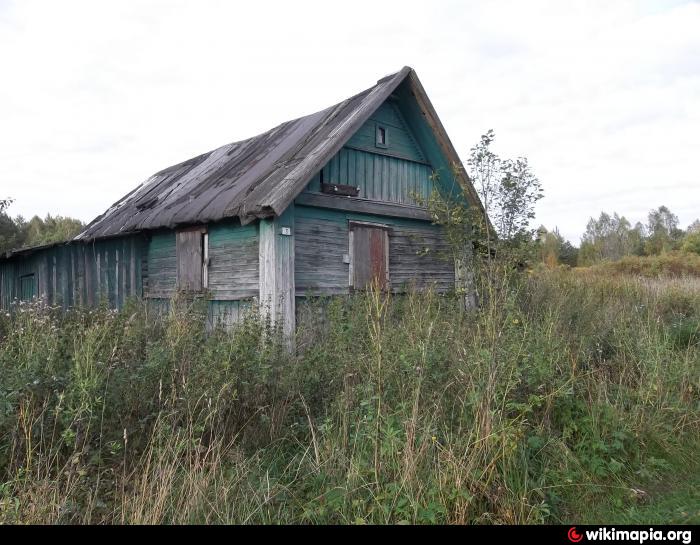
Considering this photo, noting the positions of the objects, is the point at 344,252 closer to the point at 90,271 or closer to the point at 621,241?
the point at 90,271

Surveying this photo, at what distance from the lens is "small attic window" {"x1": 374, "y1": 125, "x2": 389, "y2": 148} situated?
10.0m

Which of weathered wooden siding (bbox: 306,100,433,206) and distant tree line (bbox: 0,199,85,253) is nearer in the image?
weathered wooden siding (bbox: 306,100,433,206)

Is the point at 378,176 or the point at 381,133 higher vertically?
the point at 381,133

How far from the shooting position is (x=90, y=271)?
11781 mm

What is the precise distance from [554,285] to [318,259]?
572 centimetres

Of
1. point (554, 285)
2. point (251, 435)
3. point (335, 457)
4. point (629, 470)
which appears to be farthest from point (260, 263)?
point (554, 285)

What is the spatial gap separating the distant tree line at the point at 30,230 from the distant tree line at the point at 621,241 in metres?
31.1

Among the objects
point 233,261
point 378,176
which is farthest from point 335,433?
point 378,176

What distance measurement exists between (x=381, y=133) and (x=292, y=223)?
3.20 metres

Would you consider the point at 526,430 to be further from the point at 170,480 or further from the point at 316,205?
the point at 316,205

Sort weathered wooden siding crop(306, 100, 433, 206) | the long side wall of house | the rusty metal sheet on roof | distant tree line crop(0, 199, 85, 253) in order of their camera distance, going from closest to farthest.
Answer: the rusty metal sheet on roof
the long side wall of house
weathered wooden siding crop(306, 100, 433, 206)
distant tree line crop(0, 199, 85, 253)

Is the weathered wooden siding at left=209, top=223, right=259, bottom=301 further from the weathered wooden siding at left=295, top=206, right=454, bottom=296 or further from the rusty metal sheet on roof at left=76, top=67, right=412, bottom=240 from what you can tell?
the weathered wooden siding at left=295, top=206, right=454, bottom=296

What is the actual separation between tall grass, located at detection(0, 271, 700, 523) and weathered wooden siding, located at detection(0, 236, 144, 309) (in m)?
6.01

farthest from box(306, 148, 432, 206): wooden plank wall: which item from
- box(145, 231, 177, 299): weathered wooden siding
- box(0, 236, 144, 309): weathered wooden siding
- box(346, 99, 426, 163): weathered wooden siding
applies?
box(0, 236, 144, 309): weathered wooden siding
